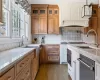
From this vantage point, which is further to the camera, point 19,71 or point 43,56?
point 43,56

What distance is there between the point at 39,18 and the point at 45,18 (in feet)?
0.89

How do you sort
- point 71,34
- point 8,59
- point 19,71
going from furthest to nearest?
point 71,34, point 19,71, point 8,59

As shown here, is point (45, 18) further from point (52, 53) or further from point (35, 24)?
point (52, 53)

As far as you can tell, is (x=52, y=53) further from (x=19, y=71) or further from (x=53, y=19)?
(x=19, y=71)

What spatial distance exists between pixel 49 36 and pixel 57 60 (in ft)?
3.96

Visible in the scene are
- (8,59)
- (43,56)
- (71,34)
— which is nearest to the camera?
(8,59)

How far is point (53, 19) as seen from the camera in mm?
6418

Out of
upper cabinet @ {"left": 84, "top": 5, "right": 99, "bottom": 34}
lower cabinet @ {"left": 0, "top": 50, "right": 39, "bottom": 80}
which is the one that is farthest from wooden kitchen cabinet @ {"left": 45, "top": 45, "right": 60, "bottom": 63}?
lower cabinet @ {"left": 0, "top": 50, "right": 39, "bottom": 80}

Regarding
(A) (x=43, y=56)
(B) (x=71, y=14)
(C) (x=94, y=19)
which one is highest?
(B) (x=71, y=14)

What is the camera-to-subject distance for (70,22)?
6.28 metres

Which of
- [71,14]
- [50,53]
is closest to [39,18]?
[71,14]

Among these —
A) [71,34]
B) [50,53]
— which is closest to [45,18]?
[71,34]

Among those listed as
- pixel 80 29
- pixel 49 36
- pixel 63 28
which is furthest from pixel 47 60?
pixel 80 29

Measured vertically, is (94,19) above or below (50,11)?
below
